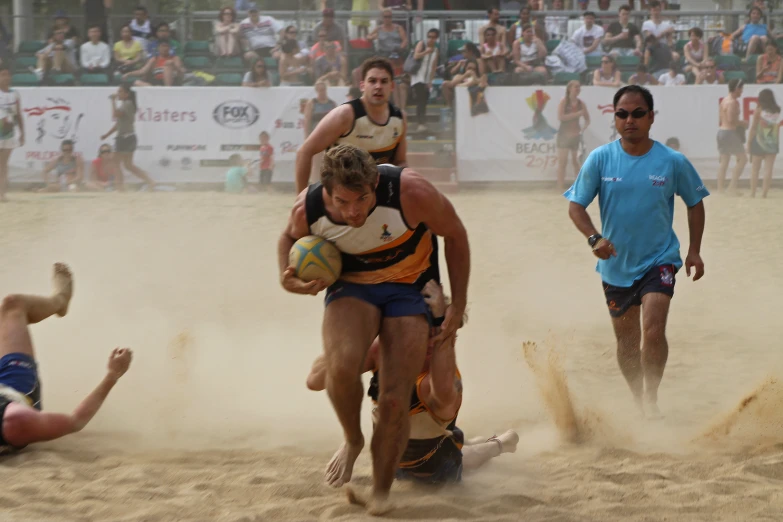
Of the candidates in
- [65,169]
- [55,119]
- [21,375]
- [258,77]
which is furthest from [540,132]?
[21,375]

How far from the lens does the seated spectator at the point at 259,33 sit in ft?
56.0

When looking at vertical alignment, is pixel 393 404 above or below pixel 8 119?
below

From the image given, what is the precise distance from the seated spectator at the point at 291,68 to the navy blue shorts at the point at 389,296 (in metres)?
12.6

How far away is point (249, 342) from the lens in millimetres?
7645

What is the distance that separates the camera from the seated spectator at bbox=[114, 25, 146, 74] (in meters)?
16.9

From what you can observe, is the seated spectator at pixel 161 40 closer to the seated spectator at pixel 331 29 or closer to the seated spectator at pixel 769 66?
the seated spectator at pixel 331 29

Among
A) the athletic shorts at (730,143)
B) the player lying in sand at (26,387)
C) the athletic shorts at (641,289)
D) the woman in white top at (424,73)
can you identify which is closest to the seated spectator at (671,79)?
the athletic shorts at (730,143)

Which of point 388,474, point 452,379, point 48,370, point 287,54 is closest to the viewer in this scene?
point 388,474

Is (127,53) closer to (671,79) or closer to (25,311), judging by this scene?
(671,79)

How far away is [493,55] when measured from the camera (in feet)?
55.3

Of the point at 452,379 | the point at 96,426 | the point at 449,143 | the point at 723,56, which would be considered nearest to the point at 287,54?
the point at 449,143

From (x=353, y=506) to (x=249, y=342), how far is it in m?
3.64

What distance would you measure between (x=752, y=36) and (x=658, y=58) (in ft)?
6.80

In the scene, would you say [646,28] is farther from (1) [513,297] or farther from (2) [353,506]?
(2) [353,506]
